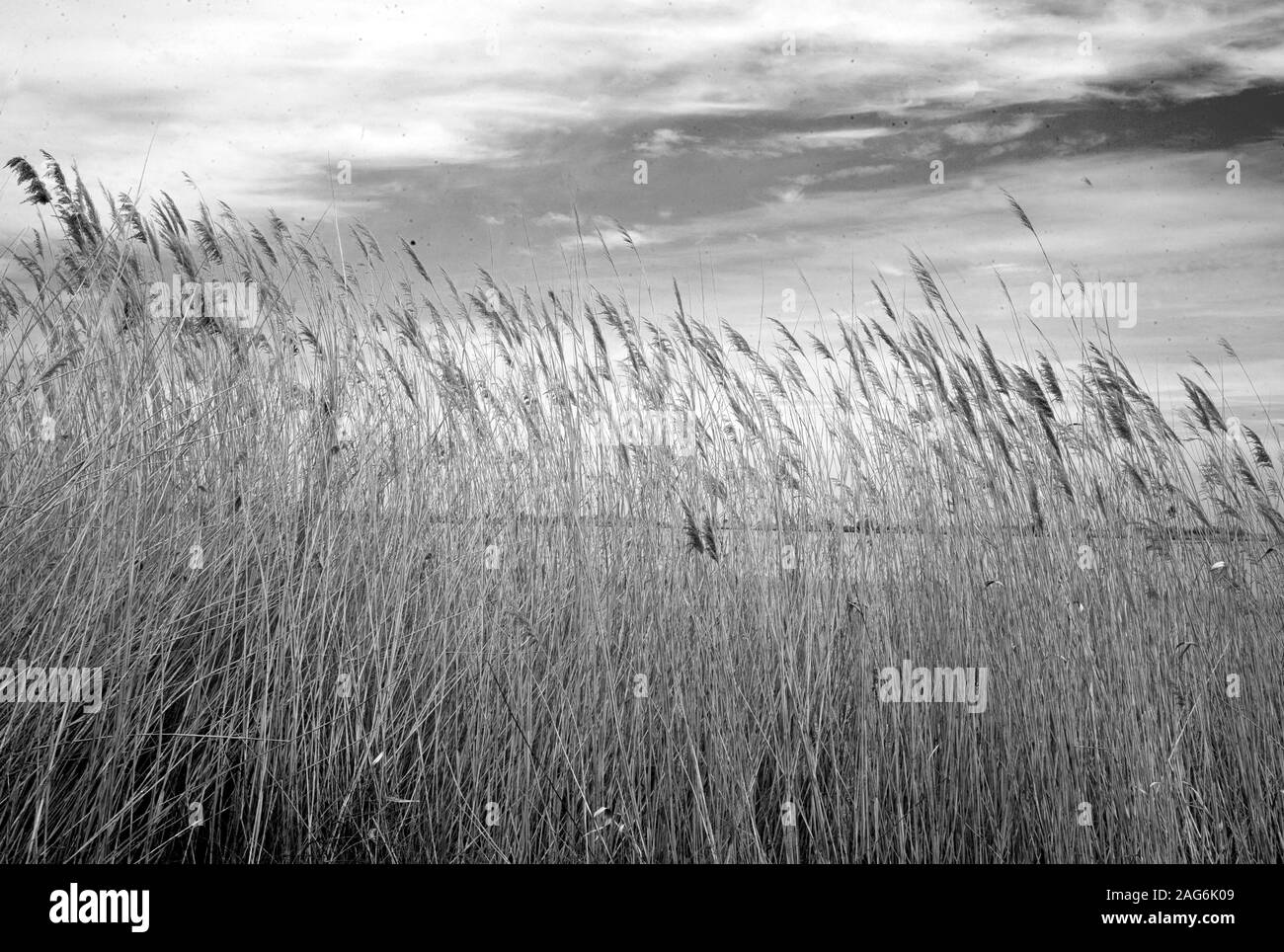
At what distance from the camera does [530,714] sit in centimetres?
208

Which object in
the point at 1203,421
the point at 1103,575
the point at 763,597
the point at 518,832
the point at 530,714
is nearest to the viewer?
the point at 518,832

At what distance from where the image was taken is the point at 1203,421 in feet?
9.71

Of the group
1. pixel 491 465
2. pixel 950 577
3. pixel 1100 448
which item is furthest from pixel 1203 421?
pixel 491 465

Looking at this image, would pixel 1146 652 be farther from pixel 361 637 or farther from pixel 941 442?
pixel 361 637

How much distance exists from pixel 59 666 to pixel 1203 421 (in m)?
3.40

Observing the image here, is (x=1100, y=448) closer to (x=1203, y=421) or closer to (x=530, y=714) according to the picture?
(x=1203, y=421)

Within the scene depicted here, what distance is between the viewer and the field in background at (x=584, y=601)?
1.99m

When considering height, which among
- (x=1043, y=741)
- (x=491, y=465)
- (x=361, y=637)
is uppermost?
(x=491, y=465)

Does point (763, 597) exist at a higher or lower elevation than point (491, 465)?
lower

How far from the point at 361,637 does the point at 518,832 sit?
28.2 inches

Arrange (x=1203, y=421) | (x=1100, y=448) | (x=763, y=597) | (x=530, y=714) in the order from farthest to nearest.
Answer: (x=1203, y=421), (x=1100, y=448), (x=763, y=597), (x=530, y=714)

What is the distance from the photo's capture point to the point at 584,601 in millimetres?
2285

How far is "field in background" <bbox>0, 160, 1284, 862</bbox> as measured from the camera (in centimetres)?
199
